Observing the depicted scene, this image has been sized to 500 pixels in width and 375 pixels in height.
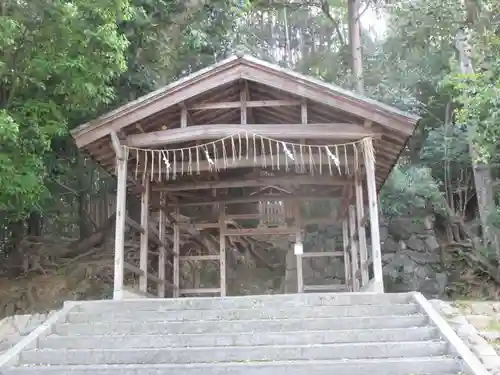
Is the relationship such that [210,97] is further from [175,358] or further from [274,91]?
[175,358]

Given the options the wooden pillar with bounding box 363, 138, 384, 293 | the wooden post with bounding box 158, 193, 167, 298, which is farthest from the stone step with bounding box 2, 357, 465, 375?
the wooden post with bounding box 158, 193, 167, 298

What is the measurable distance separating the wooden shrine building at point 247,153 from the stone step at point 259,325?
131cm

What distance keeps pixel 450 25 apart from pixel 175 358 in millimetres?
12096

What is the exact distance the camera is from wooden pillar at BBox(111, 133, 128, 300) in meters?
7.93

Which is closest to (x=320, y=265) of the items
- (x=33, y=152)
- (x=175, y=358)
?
(x=33, y=152)

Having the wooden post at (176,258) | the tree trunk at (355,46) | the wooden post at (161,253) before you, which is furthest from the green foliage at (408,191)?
the wooden post at (161,253)

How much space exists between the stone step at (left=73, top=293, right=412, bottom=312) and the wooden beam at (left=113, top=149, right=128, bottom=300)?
2.59ft

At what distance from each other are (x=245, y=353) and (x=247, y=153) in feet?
14.4

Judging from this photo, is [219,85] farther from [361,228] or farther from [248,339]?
[248,339]

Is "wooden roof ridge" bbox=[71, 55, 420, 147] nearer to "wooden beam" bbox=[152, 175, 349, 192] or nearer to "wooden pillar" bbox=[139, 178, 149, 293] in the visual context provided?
"wooden pillar" bbox=[139, 178, 149, 293]

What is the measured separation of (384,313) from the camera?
6547mm

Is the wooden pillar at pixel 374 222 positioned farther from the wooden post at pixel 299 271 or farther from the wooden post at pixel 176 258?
the wooden post at pixel 176 258

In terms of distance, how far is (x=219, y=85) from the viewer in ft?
28.1

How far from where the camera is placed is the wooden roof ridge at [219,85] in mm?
8266
